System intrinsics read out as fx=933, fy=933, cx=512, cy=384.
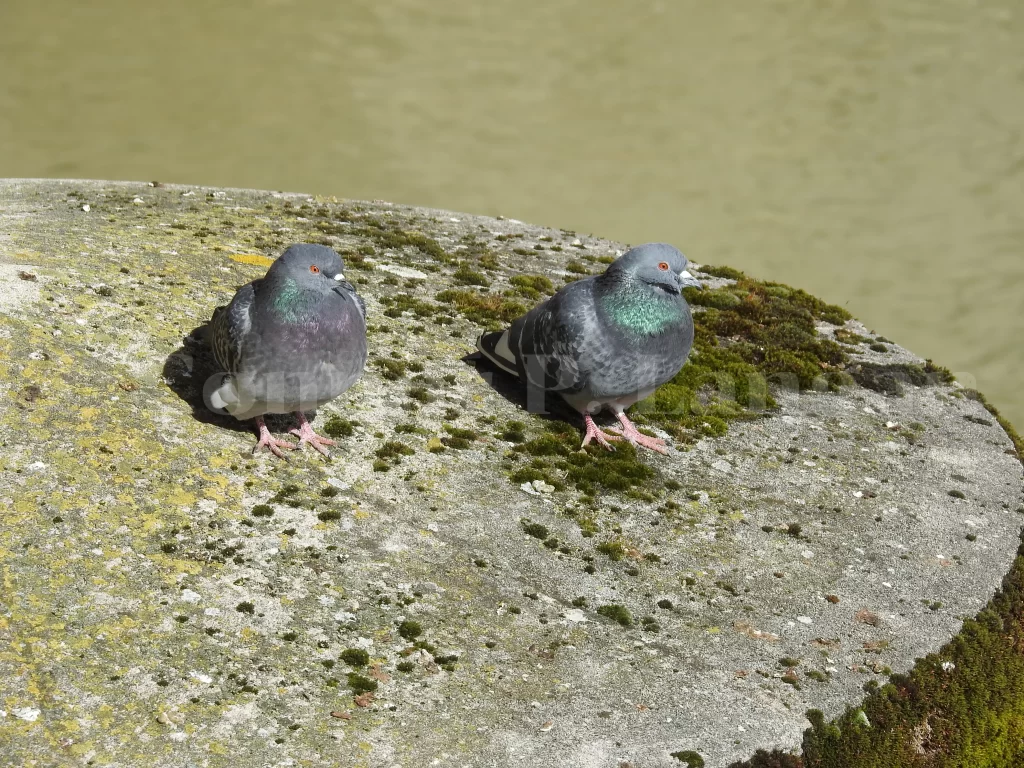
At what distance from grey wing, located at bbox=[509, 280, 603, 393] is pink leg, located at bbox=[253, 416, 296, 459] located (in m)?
2.55

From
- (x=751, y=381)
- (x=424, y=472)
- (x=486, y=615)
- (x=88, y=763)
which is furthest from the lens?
(x=751, y=381)

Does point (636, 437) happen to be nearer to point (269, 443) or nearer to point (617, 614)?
point (617, 614)

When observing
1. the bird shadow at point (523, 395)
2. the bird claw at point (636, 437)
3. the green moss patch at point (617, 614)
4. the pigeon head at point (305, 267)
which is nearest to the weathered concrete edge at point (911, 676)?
the green moss patch at point (617, 614)

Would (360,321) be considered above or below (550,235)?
above

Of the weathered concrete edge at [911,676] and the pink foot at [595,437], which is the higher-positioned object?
the pink foot at [595,437]

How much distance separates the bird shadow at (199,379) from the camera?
27.5 feet

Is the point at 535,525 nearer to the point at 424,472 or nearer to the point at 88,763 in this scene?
the point at 424,472

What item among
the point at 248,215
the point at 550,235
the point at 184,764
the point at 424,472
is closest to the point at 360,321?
the point at 424,472

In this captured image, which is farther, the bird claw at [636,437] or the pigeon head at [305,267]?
the bird claw at [636,437]

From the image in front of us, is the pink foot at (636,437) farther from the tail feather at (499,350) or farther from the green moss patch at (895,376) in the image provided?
the green moss patch at (895,376)

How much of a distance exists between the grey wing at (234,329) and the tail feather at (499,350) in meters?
2.93

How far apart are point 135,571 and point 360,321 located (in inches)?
106

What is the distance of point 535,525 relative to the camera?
8070 millimetres

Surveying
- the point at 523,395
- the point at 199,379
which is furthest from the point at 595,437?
the point at 199,379
